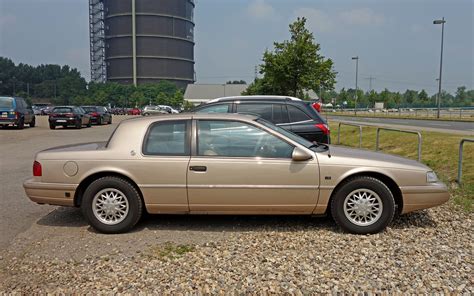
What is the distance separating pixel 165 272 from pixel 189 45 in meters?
110

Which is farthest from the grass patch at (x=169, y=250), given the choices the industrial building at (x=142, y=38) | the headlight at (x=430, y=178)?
the industrial building at (x=142, y=38)

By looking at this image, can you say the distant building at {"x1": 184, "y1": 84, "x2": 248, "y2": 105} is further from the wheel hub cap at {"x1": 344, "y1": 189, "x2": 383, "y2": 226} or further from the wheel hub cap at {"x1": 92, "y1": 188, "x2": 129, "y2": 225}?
the wheel hub cap at {"x1": 344, "y1": 189, "x2": 383, "y2": 226}

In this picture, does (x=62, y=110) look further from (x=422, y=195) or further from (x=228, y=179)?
(x=422, y=195)

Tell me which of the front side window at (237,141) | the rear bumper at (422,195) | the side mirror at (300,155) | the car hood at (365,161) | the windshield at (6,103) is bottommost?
the rear bumper at (422,195)

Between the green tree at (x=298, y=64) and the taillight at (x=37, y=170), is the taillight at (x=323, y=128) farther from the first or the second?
Result: the green tree at (x=298, y=64)

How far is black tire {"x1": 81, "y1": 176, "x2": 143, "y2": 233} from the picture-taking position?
4.21 m

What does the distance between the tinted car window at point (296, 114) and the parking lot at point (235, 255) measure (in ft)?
9.48

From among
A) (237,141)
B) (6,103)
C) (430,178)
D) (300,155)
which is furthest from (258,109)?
(6,103)

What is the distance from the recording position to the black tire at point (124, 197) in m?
4.21

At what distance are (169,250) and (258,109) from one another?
14.0 feet

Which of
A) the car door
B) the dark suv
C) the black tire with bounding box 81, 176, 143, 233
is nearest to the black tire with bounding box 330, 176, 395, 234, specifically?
the car door

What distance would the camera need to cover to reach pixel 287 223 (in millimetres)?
4570

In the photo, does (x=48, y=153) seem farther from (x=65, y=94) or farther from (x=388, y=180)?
(x=65, y=94)

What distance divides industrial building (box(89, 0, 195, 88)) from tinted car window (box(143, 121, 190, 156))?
10107 centimetres
